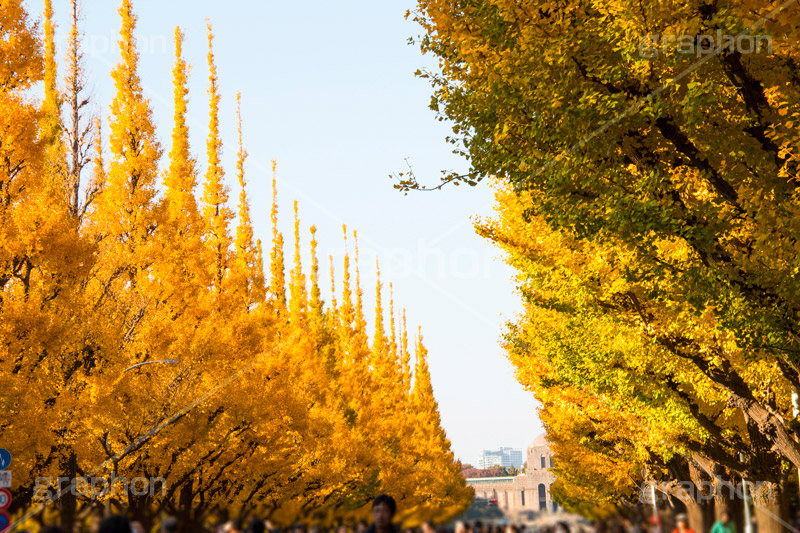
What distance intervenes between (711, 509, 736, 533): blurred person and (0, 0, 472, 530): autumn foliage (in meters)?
1.87

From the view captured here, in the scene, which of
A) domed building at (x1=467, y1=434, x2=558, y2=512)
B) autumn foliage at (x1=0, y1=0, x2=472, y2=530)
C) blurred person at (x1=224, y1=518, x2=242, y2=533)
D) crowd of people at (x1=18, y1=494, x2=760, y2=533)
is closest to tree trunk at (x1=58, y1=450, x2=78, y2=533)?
autumn foliage at (x1=0, y1=0, x2=472, y2=530)

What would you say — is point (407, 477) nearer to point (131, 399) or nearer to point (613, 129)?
point (131, 399)

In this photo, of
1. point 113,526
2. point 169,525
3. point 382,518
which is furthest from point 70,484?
point 382,518

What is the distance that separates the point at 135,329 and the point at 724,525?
52.4ft

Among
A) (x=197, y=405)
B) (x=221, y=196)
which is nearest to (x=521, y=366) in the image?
(x=221, y=196)

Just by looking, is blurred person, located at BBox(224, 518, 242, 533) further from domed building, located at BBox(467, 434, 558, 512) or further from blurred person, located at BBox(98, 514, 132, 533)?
domed building, located at BBox(467, 434, 558, 512)

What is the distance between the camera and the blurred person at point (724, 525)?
21.1 ft

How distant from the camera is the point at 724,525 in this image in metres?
A: 6.44

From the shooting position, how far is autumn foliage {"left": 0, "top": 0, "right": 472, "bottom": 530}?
15.5 meters

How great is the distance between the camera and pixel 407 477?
1794 inches

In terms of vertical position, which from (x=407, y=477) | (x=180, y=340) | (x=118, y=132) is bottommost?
(x=407, y=477)

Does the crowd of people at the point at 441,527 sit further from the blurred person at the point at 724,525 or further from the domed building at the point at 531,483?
the domed building at the point at 531,483

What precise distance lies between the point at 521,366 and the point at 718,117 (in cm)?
2394

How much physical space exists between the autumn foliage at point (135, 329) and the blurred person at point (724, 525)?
1.87m
